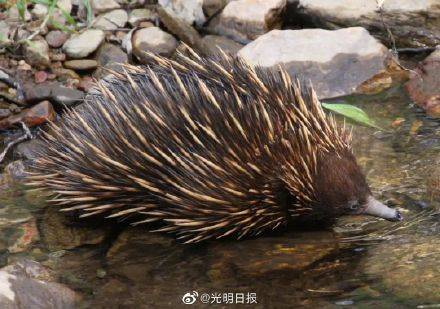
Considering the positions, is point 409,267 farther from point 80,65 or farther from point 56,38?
point 56,38

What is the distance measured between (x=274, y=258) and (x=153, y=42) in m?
3.80

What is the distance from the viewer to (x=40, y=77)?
6.94 metres

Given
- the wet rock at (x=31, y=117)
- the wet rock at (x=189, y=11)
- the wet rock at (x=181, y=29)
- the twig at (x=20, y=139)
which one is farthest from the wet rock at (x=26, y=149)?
the wet rock at (x=189, y=11)

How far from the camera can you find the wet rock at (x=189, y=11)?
25.7ft

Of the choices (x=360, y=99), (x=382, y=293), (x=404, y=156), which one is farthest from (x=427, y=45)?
(x=382, y=293)

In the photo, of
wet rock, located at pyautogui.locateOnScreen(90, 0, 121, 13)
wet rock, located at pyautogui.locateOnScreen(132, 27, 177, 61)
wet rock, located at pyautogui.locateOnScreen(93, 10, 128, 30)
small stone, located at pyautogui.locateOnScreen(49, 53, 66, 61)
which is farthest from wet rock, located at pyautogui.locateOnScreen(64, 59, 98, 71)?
wet rock, located at pyautogui.locateOnScreen(90, 0, 121, 13)

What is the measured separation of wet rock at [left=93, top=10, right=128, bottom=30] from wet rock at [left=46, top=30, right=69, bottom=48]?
41 centimetres

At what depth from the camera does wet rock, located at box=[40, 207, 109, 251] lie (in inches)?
181

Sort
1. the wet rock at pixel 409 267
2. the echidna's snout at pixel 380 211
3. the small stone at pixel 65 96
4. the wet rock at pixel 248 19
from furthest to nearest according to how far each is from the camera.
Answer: the wet rock at pixel 248 19
the small stone at pixel 65 96
the echidna's snout at pixel 380 211
the wet rock at pixel 409 267

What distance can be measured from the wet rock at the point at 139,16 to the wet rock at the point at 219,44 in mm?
747

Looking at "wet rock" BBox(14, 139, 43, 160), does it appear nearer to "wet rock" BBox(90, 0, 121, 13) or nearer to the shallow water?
the shallow water

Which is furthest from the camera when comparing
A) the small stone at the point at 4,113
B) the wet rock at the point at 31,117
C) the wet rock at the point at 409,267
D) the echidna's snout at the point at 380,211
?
the small stone at the point at 4,113

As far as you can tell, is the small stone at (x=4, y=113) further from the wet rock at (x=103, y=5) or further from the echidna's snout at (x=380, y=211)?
the echidna's snout at (x=380, y=211)

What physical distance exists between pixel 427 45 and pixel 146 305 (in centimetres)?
449
